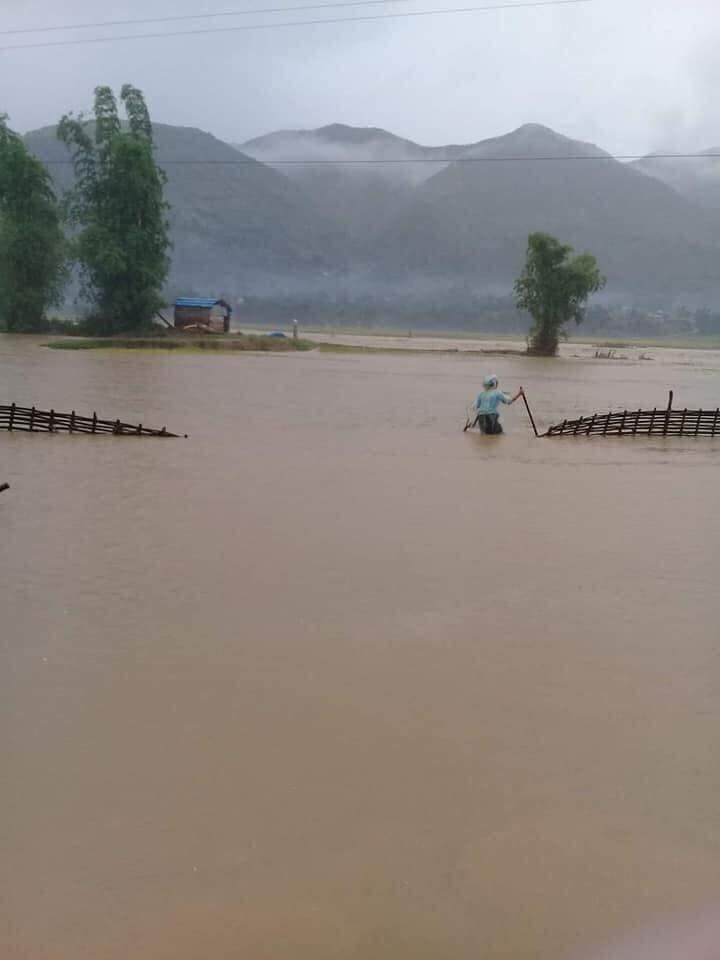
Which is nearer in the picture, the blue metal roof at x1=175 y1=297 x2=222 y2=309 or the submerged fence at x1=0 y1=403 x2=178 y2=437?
the submerged fence at x1=0 y1=403 x2=178 y2=437

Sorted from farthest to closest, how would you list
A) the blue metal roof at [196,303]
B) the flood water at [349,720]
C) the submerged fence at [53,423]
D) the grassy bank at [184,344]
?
the blue metal roof at [196,303] → the grassy bank at [184,344] → the submerged fence at [53,423] → the flood water at [349,720]

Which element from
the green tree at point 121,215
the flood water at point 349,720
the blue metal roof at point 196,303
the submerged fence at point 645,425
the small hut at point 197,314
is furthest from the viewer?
the blue metal roof at point 196,303

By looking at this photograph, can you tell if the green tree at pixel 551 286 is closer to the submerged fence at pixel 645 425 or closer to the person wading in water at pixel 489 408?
the submerged fence at pixel 645 425

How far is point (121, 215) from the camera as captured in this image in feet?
174

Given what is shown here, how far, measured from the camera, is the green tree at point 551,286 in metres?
55.8

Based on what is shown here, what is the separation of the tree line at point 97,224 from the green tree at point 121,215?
49 mm

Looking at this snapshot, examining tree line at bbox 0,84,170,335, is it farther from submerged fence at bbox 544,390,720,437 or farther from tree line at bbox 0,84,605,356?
submerged fence at bbox 544,390,720,437

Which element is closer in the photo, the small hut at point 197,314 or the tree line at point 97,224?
the tree line at point 97,224

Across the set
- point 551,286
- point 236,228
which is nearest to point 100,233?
point 551,286

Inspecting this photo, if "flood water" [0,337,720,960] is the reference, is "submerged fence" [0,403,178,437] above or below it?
above

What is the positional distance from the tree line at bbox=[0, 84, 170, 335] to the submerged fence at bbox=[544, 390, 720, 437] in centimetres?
3849

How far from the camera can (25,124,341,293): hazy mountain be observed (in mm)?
148875

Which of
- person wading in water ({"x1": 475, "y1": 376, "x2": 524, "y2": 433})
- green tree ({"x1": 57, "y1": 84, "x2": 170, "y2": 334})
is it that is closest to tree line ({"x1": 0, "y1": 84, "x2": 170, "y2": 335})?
green tree ({"x1": 57, "y1": 84, "x2": 170, "y2": 334})

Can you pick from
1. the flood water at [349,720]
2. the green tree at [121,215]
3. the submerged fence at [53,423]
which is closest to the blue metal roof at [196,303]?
the green tree at [121,215]
